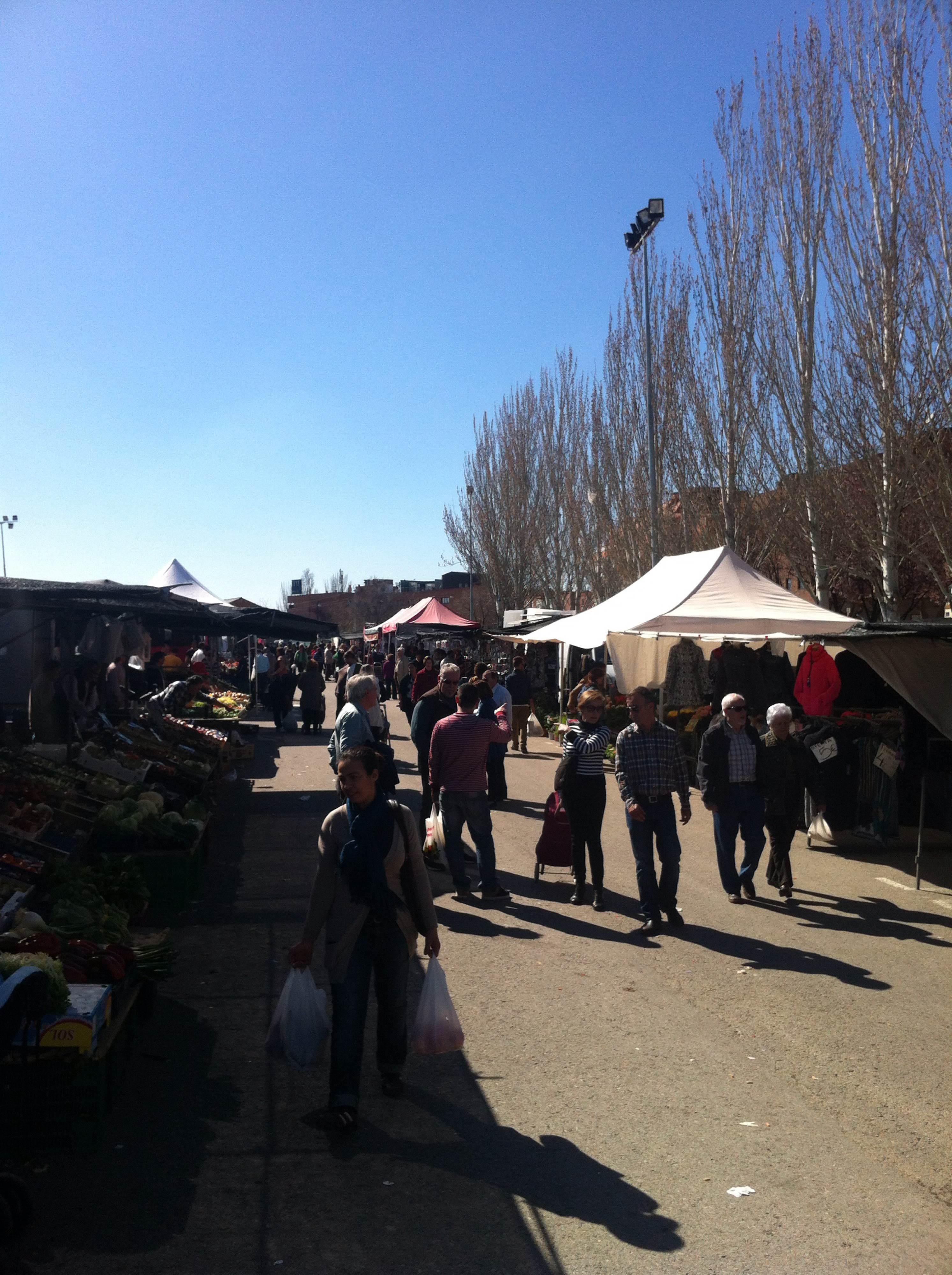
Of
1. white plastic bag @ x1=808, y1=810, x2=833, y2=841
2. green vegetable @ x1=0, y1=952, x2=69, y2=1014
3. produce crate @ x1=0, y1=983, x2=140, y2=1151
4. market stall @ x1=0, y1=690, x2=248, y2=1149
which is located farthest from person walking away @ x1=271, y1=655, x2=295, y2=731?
produce crate @ x1=0, y1=983, x2=140, y2=1151

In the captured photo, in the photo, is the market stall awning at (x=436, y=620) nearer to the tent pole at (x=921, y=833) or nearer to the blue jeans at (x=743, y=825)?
the tent pole at (x=921, y=833)

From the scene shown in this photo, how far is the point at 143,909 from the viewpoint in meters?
7.31

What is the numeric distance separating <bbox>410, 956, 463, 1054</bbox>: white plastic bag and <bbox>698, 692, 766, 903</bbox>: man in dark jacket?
14.2 ft

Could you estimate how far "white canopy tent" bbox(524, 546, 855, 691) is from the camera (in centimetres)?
1284

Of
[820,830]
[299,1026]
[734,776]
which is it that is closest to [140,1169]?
[299,1026]

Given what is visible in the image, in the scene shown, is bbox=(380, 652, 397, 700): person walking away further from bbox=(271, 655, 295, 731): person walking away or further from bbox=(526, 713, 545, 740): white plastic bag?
bbox=(526, 713, 545, 740): white plastic bag

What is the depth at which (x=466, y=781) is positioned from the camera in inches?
360

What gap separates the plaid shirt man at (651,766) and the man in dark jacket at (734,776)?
2.03 ft

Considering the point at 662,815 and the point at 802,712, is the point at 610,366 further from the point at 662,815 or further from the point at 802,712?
the point at 662,815

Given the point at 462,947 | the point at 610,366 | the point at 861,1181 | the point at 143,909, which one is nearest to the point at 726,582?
the point at 462,947

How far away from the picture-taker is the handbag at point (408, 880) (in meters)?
4.93

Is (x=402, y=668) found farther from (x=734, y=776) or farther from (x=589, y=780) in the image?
(x=734, y=776)

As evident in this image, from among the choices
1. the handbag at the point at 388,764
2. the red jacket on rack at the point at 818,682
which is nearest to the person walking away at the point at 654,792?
the handbag at the point at 388,764

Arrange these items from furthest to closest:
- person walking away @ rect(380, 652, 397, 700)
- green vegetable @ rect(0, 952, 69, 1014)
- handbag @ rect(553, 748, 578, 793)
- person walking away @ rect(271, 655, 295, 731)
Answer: person walking away @ rect(380, 652, 397, 700), person walking away @ rect(271, 655, 295, 731), handbag @ rect(553, 748, 578, 793), green vegetable @ rect(0, 952, 69, 1014)
